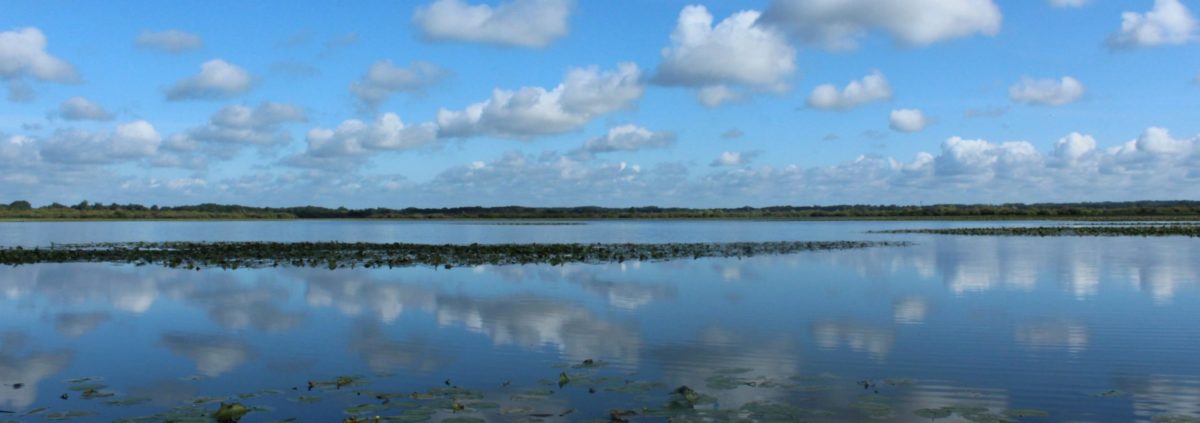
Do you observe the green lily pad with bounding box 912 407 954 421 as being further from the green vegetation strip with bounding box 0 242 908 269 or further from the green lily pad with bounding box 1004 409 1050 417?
the green vegetation strip with bounding box 0 242 908 269

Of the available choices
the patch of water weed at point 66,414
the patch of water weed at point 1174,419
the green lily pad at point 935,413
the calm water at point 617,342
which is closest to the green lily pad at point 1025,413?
the calm water at point 617,342

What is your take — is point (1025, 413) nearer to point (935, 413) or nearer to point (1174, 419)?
point (935, 413)

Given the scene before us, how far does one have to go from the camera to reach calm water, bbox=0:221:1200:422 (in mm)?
9648

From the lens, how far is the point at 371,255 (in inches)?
1491

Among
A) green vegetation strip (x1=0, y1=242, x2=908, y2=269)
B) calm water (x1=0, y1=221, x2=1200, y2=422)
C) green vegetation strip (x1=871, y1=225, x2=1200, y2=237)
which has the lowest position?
calm water (x1=0, y1=221, x2=1200, y2=422)

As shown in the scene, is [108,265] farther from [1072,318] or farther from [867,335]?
[1072,318]

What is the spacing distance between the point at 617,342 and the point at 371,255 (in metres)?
26.4

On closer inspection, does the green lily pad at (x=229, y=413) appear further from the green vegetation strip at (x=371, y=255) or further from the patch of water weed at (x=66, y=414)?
the green vegetation strip at (x=371, y=255)

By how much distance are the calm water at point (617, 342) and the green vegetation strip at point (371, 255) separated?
22.1 ft

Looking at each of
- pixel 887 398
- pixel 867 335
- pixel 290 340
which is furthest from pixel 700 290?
pixel 887 398

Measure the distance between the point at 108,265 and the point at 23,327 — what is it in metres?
17.9

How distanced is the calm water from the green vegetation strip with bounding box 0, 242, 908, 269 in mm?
6730

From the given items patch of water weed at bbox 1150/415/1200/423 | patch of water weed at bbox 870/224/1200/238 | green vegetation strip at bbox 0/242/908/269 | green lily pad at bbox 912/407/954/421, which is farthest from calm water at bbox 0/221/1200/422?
patch of water weed at bbox 870/224/1200/238

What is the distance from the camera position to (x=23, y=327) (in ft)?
52.9
